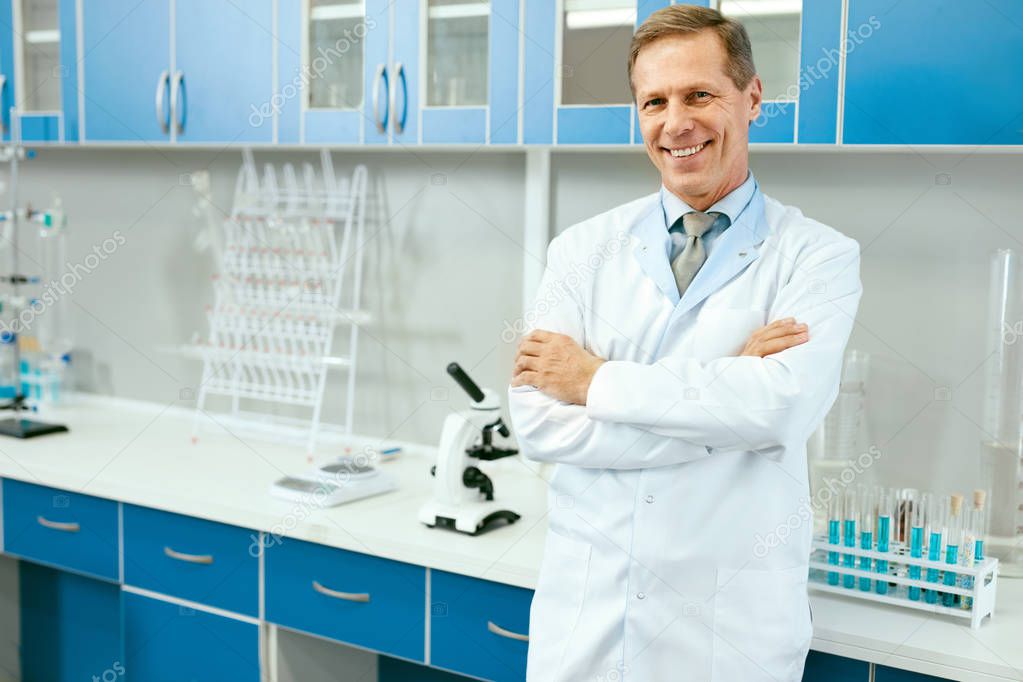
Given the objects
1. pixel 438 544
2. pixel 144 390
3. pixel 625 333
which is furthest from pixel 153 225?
pixel 625 333

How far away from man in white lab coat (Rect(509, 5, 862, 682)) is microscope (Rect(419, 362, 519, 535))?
50cm

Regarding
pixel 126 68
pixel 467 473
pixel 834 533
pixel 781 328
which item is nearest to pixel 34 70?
pixel 126 68

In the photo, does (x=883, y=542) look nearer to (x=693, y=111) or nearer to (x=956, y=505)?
(x=956, y=505)

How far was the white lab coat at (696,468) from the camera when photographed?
63.4 inches

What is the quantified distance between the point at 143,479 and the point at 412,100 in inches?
48.9

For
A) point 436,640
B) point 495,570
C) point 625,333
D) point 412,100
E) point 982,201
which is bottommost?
point 436,640

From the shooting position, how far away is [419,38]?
2.54m

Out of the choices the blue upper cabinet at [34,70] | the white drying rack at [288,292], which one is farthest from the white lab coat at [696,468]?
the blue upper cabinet at [34,70]

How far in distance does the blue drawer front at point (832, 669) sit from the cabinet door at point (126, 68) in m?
2.27

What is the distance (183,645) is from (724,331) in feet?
5.55

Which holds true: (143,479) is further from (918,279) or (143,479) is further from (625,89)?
(918,279)

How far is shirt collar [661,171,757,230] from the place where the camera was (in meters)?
1.78

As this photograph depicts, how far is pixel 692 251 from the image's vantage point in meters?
1.79

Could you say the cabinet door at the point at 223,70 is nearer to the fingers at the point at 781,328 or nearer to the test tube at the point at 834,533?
the fingers at the point at 781,328
